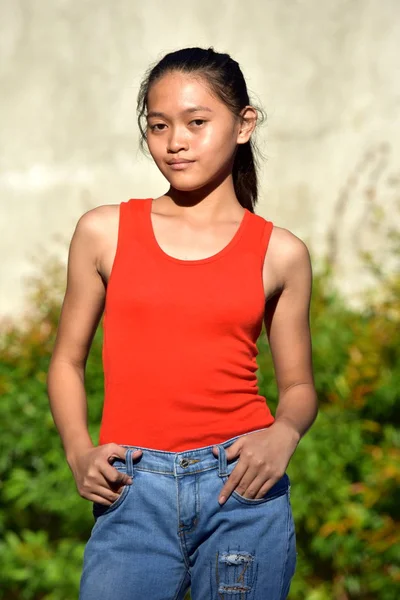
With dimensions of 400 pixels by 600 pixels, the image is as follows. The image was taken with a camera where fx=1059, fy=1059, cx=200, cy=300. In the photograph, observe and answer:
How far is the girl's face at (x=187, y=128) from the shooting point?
2473 millimetres

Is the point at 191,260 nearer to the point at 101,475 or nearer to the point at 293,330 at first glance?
the point at 293,330

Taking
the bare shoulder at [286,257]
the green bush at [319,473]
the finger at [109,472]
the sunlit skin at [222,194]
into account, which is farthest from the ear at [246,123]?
the green bush at [319,473]

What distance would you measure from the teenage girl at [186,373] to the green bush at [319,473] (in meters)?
2.02

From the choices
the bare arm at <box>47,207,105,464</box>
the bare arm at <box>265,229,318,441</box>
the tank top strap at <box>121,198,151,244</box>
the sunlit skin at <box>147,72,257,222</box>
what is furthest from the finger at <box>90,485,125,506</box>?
the sunlit skin at <box>147,72,257,222</box>

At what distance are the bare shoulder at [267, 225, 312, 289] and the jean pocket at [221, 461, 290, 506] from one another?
18.4 inches

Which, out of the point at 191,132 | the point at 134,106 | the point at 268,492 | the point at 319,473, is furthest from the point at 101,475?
the point at 134,106

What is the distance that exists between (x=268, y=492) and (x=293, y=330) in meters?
0.41

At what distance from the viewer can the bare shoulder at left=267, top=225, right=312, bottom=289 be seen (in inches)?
99.8

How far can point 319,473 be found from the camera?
4.48 metres

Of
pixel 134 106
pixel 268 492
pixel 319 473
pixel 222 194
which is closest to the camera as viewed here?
pixel 268 492

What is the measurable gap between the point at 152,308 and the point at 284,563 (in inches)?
25.8

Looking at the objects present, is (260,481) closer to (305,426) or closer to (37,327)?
(305,426)

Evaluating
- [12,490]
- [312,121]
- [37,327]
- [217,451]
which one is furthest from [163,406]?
[312,121]

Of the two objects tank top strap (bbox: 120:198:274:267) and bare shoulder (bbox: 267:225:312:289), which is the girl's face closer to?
tank top strap (bbox: 120:198:274:267)
